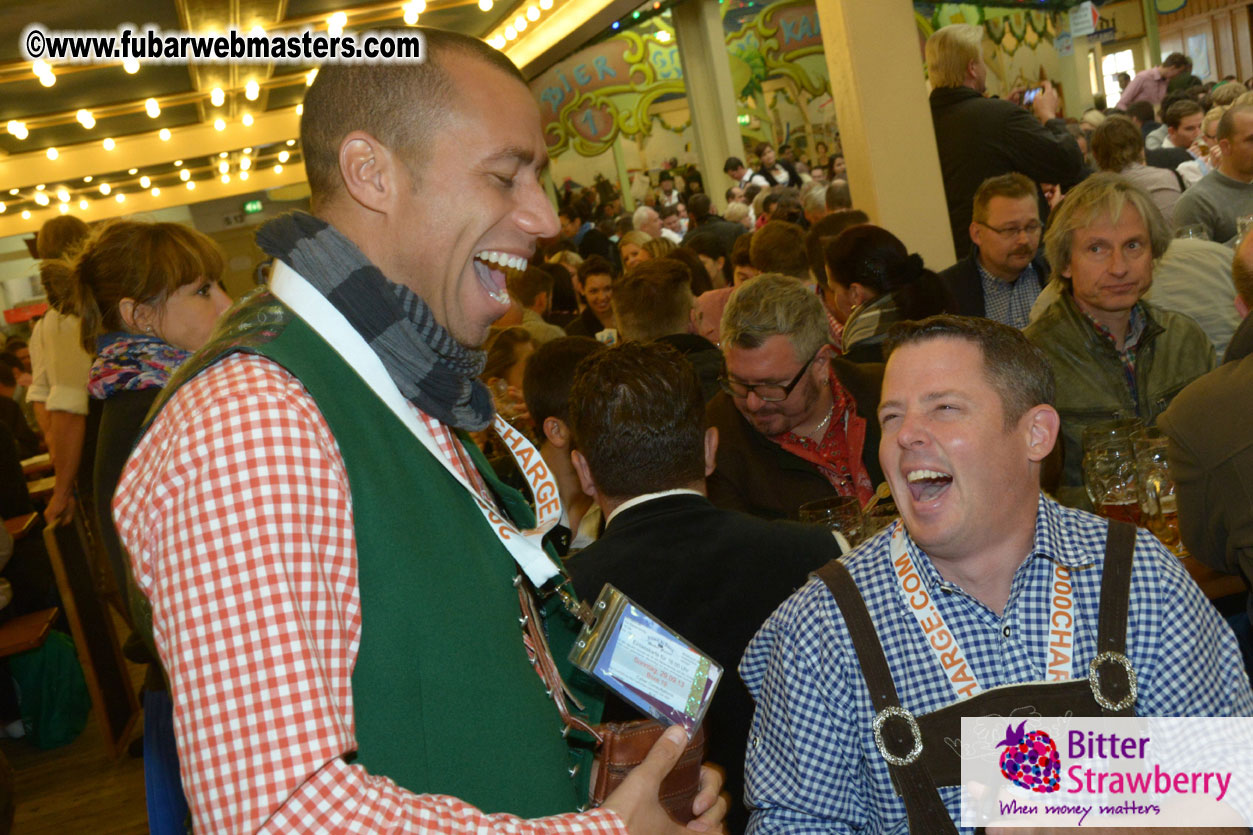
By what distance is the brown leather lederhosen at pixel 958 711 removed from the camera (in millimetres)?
1501

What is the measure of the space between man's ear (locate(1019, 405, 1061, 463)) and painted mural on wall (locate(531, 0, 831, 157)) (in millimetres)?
11914

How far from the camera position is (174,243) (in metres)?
2.92

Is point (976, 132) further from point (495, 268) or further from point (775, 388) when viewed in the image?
point (495, 268)

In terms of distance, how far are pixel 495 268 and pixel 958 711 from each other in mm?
870

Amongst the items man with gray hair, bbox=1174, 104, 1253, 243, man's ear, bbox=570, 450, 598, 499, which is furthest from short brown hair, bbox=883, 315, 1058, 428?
man with gray hair, bbox=1174, 104, 1253, 243

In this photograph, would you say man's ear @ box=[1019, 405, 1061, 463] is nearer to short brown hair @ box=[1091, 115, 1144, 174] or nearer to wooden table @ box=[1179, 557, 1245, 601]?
wooden table @ box=[1179, 557, 1245, 601]

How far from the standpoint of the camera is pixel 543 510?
138 centimetres

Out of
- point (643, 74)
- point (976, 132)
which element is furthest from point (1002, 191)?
point (643, 74)

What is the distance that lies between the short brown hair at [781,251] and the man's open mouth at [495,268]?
4.04 m

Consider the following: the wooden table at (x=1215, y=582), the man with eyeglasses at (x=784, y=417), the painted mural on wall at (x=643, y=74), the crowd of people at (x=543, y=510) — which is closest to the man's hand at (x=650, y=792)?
the crowd of people at (x=543, y=510)

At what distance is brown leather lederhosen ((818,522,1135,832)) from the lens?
1.50 metres

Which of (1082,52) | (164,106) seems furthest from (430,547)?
(1082,52)

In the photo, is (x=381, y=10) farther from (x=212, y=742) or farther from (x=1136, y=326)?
(x=212, y=742)

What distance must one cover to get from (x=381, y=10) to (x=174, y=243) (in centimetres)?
762
